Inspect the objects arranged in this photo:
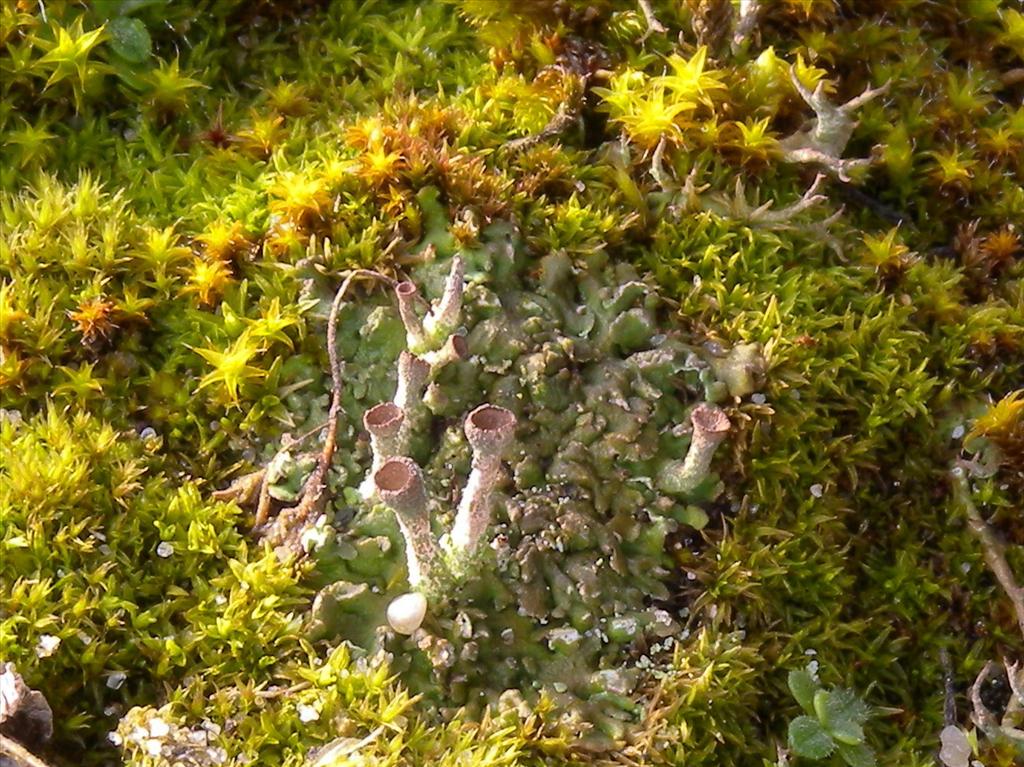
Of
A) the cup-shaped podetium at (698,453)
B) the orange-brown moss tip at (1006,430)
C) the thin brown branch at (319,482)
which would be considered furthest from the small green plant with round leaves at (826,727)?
the thin brown branch at (319,482)

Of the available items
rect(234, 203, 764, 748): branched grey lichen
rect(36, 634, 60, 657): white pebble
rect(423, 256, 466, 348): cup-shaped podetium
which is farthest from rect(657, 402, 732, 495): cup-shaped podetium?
rect(36, 634, 60, 657): white pebble

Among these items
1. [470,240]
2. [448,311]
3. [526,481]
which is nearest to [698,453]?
[526,481]

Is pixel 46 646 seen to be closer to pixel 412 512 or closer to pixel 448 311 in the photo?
pixel 412 512

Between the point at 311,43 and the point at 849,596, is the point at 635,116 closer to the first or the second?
the point at 311,43

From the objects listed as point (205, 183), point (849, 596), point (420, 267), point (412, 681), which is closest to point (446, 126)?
point (420, 267)

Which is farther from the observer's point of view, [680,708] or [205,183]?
[205,183]

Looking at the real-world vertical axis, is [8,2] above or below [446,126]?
above
